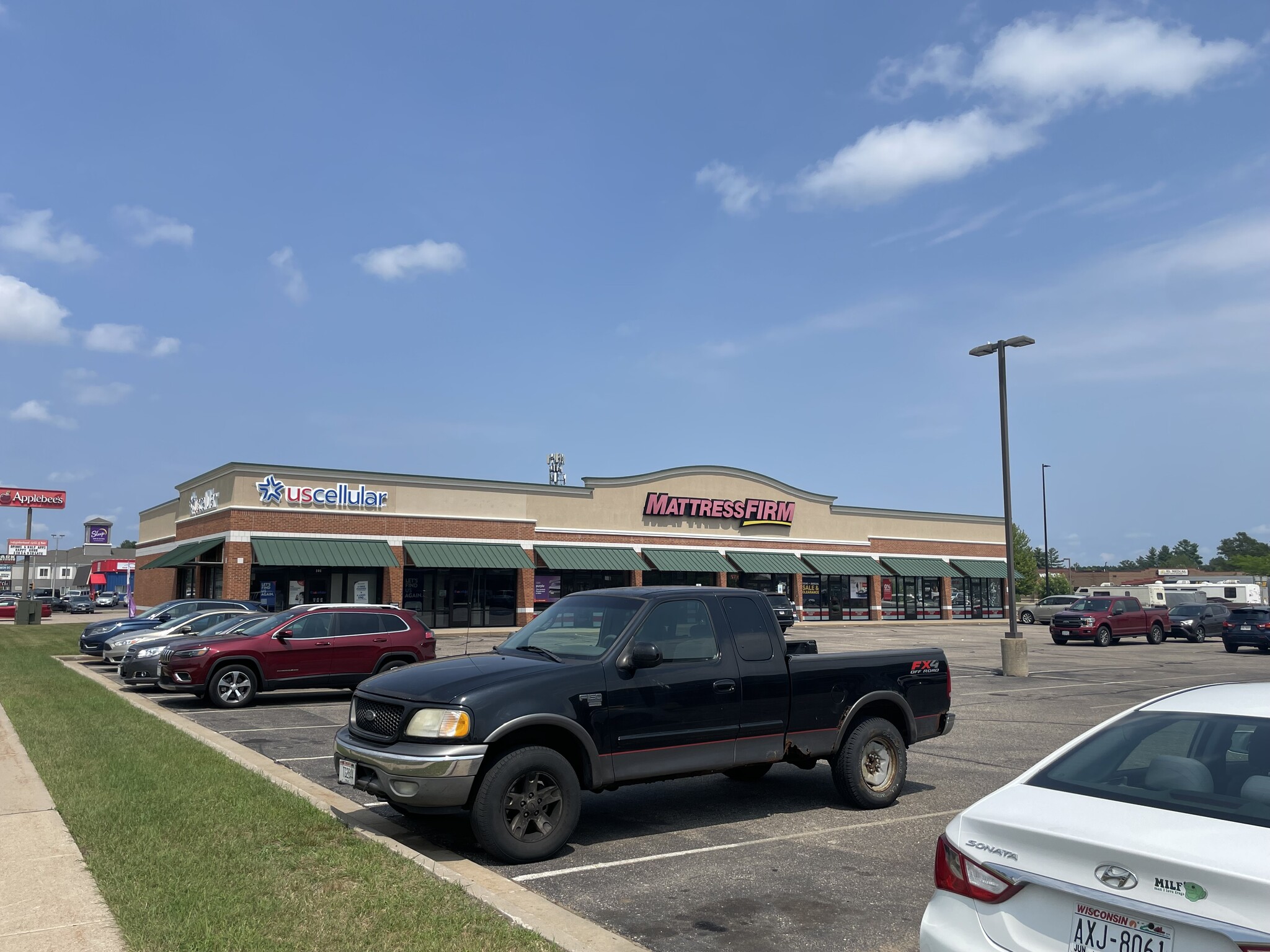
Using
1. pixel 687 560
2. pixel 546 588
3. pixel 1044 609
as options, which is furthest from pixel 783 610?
pixel 1044 609

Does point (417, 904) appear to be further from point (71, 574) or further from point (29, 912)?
point (71, 574)

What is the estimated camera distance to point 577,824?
808 cm

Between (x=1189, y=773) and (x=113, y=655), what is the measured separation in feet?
78.2

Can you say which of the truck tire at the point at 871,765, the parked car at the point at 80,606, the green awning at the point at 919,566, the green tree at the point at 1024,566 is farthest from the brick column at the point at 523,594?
the green tree at the point at 1024,566

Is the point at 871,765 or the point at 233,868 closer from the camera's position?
the point at 233,868

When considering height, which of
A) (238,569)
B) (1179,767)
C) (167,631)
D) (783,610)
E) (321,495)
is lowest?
(167,631)

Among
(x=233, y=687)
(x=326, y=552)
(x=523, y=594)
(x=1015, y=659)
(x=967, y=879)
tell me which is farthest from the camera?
(x=523, y=594)

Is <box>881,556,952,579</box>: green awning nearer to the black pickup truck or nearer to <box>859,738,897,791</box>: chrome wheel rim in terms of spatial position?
the black pickup truck

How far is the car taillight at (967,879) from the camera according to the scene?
3480mm

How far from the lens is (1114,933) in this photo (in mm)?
3184

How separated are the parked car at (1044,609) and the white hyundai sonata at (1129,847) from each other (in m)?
46.1

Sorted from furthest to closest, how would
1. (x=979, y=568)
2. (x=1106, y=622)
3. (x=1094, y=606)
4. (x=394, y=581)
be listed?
1. (x=979, y=568)
2. (x=394, y=581)
3. (x=1094, y=606)
4. (x=1106, y=622)

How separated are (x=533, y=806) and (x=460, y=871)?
0.65 m

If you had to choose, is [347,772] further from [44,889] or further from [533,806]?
[44,889]
